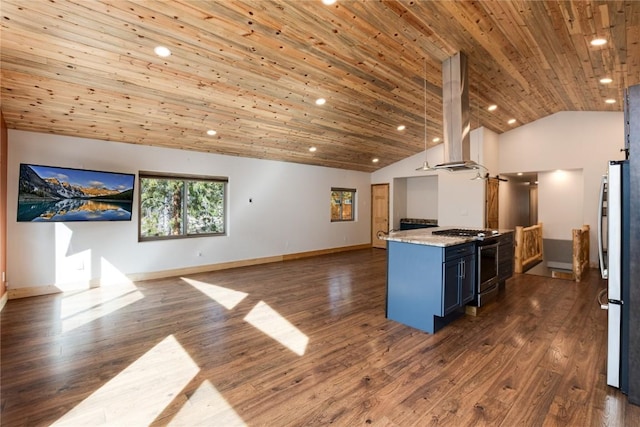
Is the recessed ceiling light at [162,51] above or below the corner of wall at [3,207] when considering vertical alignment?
above

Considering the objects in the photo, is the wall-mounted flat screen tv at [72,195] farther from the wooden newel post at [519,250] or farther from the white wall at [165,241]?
the wooden newel post at [519,250]

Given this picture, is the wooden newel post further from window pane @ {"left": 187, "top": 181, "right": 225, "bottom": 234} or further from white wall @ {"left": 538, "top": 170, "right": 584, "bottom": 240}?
window pane @ {"left": 187, "top": 181, "right": 225, "bottom": 234}

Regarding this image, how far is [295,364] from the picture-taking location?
2.67 meters

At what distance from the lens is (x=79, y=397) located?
2205mm

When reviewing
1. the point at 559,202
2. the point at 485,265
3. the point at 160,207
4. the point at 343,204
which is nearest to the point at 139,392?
the point at 485,265

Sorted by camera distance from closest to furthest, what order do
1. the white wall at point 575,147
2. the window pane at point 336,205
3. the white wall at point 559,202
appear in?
the white wall at point 575,147 → the white wall at point 559,202 → the window pane at point 336,205

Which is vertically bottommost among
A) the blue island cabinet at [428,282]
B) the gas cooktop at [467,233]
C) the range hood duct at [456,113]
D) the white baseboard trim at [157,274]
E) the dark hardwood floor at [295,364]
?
the dark hardwood floor at [295,364]

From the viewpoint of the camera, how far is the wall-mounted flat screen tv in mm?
4414

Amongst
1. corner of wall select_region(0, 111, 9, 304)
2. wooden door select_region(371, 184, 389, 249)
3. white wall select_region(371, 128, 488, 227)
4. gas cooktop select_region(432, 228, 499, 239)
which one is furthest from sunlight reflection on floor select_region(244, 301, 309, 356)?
wooden door select_region(371, 184, 389, 249)

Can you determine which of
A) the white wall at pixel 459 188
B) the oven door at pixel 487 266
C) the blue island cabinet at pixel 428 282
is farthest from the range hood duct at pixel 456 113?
the white wall at pixel 459 188

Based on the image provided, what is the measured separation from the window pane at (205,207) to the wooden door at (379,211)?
5.03m

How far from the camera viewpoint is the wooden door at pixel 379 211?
980cm

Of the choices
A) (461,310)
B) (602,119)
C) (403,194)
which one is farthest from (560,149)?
(461,310)

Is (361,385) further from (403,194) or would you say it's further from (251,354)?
(403,194)
